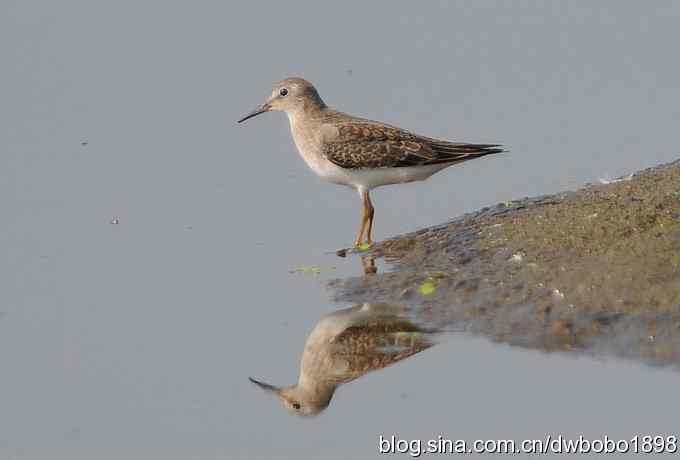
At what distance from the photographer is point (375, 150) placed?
11.6 meters

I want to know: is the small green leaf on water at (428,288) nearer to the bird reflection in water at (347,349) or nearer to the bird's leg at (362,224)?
the bird reflection in water at (347,349)

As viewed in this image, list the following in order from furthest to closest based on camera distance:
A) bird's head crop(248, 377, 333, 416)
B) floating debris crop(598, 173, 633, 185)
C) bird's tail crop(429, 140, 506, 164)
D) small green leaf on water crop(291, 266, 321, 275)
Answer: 1. bird's tail crop(429, 140, 506, 164)
2. floating debris crop(598, 173, 633, 185)
3. small green leaf on water crop(291, 266, 321, 275)
4. bird's head crop(248, 377, 333, 416)

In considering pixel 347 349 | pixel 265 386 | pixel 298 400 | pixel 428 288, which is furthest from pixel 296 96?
pixel 298 400

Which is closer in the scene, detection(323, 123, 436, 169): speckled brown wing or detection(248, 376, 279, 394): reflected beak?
detection(248, 376, 279, 394): reflected beak

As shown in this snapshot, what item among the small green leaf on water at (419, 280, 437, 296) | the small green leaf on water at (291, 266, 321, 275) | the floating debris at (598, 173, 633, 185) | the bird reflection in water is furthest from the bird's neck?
the bird reflection in water

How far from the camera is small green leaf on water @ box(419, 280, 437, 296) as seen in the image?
9805 millimetres

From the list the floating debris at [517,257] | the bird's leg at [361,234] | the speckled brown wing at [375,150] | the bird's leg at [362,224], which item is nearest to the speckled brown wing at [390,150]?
the speckled brown wing at [375,150]

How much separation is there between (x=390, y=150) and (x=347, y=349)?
9.92 ft

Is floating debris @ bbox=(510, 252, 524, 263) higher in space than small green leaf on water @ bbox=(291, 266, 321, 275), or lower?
lower

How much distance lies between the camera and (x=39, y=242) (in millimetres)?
11523

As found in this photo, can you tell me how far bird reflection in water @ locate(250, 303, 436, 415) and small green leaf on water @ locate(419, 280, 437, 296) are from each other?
263 millimetres

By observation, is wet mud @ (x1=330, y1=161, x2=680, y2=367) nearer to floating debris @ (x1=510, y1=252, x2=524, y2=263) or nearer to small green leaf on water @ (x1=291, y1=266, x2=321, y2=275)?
floating debris @ (x1=510, y1=252, x2=524, y2=263)

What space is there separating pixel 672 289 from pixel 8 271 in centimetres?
548

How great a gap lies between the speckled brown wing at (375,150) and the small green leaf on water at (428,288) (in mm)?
2010
